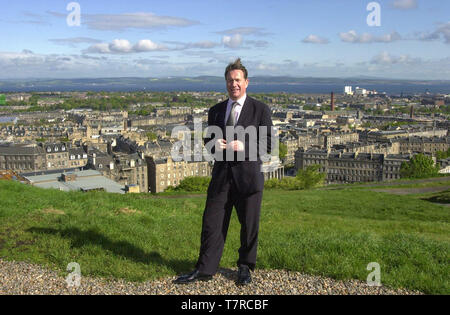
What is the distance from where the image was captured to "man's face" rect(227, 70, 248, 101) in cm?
702

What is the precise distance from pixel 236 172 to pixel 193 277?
6.09 feet

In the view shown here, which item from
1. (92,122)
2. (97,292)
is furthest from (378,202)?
(92,122)

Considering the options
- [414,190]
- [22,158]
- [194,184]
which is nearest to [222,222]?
[414,190]

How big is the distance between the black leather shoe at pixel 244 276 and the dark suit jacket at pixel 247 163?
127cm

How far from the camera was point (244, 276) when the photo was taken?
7.01m

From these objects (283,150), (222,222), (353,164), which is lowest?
(353,164)

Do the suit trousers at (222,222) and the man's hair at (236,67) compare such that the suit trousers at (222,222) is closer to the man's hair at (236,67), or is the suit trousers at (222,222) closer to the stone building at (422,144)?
the man's hair at (236,67)

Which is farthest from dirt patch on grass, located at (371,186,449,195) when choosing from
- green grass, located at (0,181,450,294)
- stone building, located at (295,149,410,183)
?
stone building, located at (295,149,410,183)

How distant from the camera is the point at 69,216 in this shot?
11.3 meters

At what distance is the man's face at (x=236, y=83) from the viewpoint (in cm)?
702

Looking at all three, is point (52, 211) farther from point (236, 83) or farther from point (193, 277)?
point (236, 83)

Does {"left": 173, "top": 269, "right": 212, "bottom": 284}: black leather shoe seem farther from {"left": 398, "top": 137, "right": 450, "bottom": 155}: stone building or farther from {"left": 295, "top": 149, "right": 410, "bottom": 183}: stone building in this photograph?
{"left": 398, "top": 137, "right": 450, "bottom": 155}: stone building

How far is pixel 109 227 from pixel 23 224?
2037mm

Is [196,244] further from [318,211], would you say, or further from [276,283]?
[318,211]
